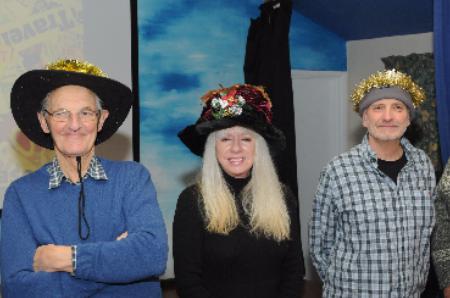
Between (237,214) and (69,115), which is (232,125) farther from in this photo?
(69,115)

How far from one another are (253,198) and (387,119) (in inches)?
26.7

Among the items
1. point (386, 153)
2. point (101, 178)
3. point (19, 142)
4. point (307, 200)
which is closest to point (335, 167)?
point (386, 153)

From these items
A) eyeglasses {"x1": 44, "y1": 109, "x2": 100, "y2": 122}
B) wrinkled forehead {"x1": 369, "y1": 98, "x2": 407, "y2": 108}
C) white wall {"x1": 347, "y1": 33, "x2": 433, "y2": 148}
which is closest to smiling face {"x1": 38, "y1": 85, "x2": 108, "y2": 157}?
eyeglasses {"x1": 44, "y1": 109, "x2": 100, "y2": 122}

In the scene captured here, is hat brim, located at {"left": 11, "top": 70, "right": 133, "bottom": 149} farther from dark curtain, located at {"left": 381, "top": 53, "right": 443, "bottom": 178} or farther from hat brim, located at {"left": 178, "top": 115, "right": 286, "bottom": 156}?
dark curtain, located at {"left": 381, "top": 53, "right": 443, "bottom": 178}

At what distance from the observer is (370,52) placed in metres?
5.05

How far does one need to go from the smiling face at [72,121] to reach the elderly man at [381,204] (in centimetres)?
113

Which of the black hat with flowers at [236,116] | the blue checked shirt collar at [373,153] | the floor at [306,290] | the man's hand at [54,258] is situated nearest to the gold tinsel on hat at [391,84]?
the blue checked shirt collar at [373,153]

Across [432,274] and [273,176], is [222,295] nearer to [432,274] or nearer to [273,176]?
[273,176]

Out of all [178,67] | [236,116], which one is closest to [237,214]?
[236,116]

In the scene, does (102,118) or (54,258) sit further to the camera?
(102,118)

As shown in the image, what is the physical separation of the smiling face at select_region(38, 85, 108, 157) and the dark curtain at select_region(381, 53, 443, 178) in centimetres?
264

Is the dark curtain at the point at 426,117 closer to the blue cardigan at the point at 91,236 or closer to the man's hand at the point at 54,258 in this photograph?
the blue cardigan at the point at 91,236

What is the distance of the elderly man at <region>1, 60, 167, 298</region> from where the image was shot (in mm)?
1926

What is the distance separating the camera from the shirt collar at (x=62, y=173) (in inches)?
80.4
